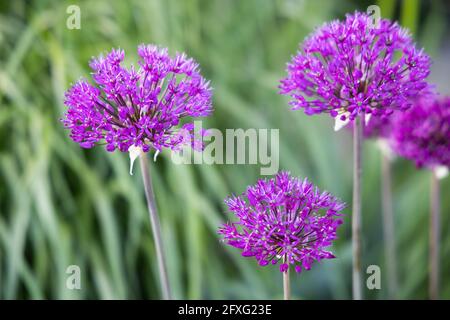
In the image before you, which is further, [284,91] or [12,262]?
[12,262]

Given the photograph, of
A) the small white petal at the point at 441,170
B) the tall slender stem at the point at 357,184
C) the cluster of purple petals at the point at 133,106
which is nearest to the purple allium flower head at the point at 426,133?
the small white petal at the point at 441,170

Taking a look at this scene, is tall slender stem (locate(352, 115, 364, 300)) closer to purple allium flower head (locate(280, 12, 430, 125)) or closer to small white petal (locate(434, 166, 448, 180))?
purple allium flower head (locate(280, 12, 430, 125))

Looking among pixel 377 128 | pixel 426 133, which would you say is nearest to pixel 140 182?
pixel 377 128

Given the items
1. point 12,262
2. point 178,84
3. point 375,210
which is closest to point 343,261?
point 375,210

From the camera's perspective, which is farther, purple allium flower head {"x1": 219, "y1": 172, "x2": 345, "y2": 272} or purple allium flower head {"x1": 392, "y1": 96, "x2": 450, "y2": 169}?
purple allium flower head {"x1": 392, "y1": 96, "x2": 450, "y2": 169}

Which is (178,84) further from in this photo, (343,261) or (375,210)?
(375,210)

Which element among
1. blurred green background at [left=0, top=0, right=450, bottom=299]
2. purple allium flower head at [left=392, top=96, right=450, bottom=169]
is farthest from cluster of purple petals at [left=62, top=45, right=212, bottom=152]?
blurred green background at [left=0, top=0, right=450, bottom=299]
